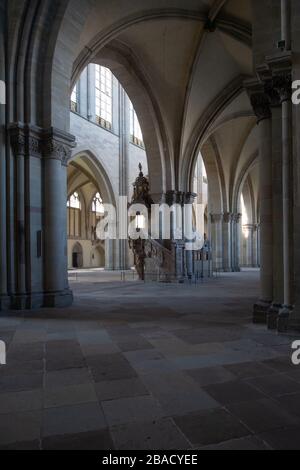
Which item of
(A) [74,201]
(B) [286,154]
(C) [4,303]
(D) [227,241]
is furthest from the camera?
(A) [74,201]

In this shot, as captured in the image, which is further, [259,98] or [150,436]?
[259,98]

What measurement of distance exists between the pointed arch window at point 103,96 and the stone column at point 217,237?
11.6m

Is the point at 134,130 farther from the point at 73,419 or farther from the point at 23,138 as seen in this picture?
the point at 73,419

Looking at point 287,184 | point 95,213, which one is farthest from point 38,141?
point 95,213

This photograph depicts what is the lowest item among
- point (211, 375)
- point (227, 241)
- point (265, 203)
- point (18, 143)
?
point (211, 375)

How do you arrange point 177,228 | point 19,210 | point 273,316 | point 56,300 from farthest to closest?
1. point 177,228
2. point 56,300
3. point 19,210
4. point 273,316

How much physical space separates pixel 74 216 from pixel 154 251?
24710mm

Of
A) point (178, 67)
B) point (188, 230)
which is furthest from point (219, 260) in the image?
point (178, 67)

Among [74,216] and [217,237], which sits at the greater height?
[74,216]

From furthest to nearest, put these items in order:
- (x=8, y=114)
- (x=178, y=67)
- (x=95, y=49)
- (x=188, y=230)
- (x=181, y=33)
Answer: (x=188, y=230) < (x=178, y=67) < (x=181, y=33) < (x=95, y=49) < (x=8, y=114)

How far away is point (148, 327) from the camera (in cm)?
672

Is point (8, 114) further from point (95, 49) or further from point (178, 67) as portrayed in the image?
point (178, 67)

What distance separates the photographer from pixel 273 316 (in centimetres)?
652

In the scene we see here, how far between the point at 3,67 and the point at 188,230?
42.5 feet
